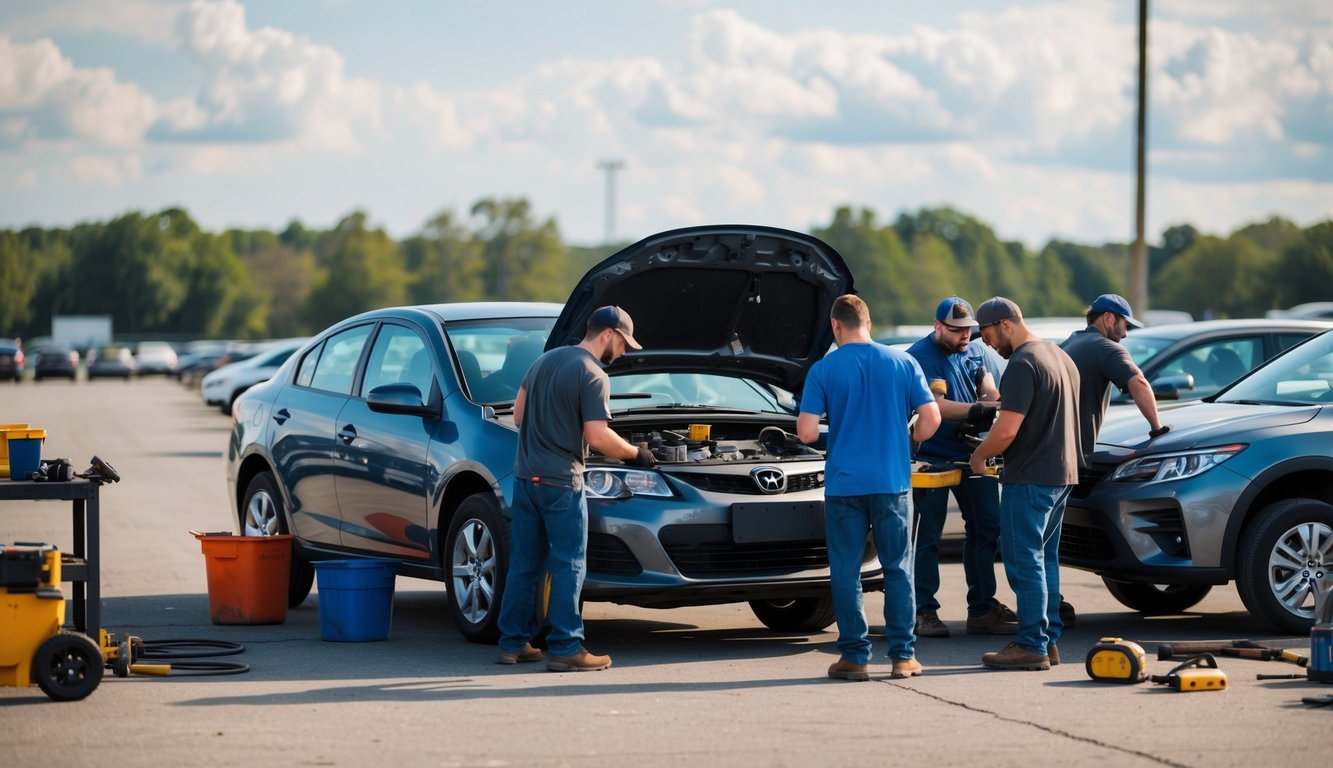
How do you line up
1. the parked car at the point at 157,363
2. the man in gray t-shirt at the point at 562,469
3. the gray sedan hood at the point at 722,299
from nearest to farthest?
the man in gray t-shirt at the point at 562,469 < the gray sedan hood at the point at 722,299 < the parked car at the point at 157,363

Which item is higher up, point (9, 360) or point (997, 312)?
point (997, 312)

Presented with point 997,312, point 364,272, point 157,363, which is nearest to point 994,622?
point 997,312

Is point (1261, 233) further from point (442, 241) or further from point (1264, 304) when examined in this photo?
point (442, 241)

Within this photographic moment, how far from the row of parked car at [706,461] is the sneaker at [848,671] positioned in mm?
650

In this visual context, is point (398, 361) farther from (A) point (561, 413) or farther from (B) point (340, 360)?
(A) point (561, 413)

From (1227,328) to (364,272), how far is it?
130321 mm

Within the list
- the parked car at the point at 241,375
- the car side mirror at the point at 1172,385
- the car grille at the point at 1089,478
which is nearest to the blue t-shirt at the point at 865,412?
the car grille at the point at 1089,478

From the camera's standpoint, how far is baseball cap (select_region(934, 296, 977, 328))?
955 centimetres

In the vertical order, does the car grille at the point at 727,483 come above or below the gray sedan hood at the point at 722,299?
below

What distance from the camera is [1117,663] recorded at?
8.09 meters

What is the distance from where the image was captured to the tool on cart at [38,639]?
7.52 m

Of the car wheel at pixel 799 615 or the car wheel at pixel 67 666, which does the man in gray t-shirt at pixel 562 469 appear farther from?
the car wheel at pixel 67 666

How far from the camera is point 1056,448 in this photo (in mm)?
8492

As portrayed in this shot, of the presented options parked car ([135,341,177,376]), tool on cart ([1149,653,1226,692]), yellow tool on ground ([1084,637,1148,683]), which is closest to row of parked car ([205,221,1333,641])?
yellow tool on ground ([1084,637,1148,683])
